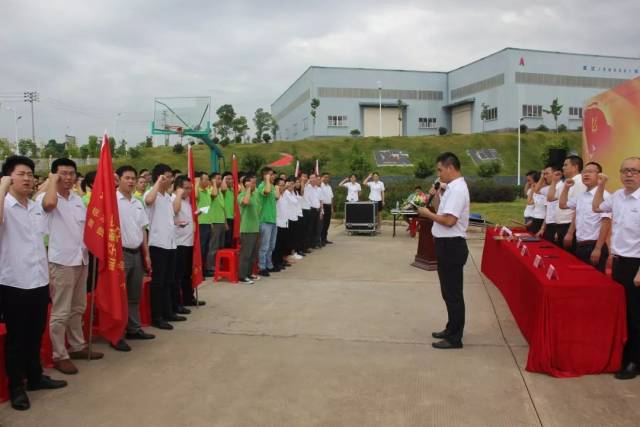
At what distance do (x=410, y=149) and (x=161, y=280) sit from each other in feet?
138

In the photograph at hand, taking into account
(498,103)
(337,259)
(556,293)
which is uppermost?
(498,103)

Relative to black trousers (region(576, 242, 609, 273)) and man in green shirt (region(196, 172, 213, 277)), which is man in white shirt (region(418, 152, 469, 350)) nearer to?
black trousers (region(576, 242, 609, 273))

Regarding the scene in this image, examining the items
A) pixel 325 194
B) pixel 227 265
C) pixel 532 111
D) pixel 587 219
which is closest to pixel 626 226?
pixel 587 219

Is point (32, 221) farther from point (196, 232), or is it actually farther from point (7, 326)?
point (196, 232)

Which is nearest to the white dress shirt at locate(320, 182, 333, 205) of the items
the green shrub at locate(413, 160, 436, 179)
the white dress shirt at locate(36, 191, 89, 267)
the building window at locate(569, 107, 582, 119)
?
the white dress shirt at locate(36, 191, 89, 267)

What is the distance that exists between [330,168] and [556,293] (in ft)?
121

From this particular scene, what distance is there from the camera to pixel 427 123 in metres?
61.6

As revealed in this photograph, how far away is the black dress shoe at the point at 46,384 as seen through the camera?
11.8 feet

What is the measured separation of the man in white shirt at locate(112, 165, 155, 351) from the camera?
4.57m

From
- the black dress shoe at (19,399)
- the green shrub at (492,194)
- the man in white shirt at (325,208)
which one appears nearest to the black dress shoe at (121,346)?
the black dress shoe at (19,399)

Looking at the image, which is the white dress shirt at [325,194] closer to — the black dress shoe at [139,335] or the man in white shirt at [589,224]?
the man in white shirt at [589,224]

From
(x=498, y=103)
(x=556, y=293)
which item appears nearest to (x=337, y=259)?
(x=556, y=293)

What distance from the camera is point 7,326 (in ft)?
11.0

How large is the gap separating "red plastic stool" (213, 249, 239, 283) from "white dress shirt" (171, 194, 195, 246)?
1.66 meters
